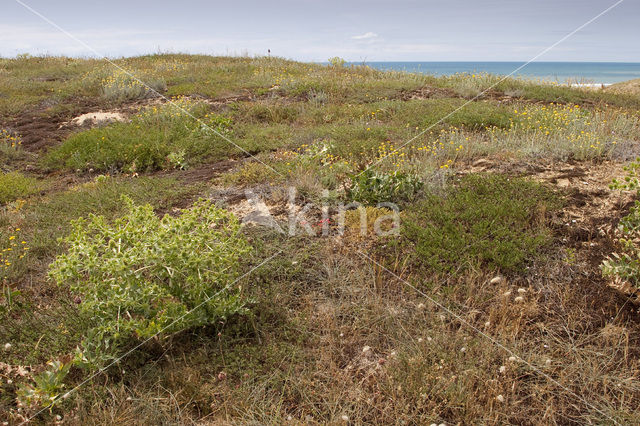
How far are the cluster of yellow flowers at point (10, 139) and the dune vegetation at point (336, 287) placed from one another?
1787 mm

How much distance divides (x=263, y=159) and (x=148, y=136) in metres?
2.54

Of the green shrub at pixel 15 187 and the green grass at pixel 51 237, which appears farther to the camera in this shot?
the green shrub at pixel 15 187

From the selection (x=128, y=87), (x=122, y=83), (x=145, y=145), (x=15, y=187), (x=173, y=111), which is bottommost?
(x=15, y=187)

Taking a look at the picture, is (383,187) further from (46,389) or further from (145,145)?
(145,145)

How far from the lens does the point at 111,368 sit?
2916 millimetres

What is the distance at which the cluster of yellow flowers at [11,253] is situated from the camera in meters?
4.03

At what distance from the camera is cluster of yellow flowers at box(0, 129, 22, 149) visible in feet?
27.1

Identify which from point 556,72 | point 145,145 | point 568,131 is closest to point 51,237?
point 145,145

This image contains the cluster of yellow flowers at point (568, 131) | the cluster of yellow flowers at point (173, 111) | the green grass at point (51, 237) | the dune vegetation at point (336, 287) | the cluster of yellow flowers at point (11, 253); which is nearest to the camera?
the dune vegetation at point (336, 287)

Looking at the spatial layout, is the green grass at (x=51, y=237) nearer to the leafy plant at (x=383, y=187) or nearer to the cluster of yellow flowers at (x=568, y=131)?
the leafy plant at (x=383, y=187)

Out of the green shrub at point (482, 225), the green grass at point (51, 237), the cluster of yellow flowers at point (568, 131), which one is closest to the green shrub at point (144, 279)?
the green grass at point (51, 237)

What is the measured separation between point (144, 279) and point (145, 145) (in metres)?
5.02

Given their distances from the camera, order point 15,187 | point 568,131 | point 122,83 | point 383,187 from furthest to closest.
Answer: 1. point 122,83
2. point 568,131
3. point 15,187
4. point 383,187

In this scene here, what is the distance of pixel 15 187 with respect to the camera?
20.8 feet
